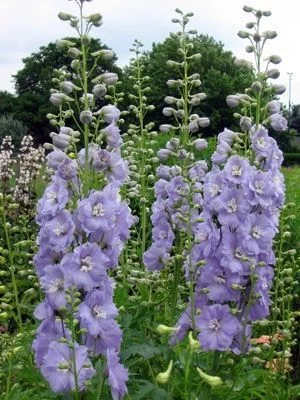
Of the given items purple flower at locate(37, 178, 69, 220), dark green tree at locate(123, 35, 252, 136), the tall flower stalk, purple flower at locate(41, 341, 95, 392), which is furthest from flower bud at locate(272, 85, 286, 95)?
dark green tree at locate(123, 35, 252, 136)

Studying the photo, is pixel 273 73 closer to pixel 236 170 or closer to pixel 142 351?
pixel 236 170

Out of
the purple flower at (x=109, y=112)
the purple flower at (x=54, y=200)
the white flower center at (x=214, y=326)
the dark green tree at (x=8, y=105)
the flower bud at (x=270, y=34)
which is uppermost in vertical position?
the dark green tree at (x=8, y=105)

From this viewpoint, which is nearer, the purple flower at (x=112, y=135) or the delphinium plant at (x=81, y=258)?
the delphinium plant at (x=81, y=258)

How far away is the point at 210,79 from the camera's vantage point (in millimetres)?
39812

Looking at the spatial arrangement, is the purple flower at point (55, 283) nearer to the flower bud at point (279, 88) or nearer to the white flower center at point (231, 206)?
the white flower center at point (231, 206)

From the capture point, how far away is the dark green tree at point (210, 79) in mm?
35125

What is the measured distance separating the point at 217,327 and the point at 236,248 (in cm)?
32

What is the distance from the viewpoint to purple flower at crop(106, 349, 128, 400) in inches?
110

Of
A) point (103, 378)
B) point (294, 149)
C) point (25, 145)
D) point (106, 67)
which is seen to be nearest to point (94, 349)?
point (103, 378)

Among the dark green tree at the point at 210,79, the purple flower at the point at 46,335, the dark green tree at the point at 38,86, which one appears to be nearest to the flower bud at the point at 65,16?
the purple flower at the point at 46,335

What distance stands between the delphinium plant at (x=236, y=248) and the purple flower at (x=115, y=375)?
40cm

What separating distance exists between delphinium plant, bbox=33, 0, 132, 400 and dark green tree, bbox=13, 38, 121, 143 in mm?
39016

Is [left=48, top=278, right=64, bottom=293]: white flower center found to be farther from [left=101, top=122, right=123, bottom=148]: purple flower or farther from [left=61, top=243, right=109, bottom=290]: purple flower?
[left=101, top=122, right=123, bottom=148]: purple flower

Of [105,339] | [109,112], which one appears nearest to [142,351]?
[105,339]
